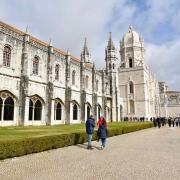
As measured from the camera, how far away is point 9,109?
2327 centimetres

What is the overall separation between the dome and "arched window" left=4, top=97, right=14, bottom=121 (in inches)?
1988

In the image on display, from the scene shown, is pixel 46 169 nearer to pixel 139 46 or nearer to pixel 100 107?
pixel 100 107

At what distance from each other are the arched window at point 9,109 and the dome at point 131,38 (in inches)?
1988

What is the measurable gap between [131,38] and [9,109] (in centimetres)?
5205

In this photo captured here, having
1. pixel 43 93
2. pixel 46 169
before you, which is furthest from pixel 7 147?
pixel 43 93

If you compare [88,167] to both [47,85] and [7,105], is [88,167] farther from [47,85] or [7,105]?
[47,85]

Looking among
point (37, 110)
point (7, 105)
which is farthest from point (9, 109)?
point (37, 110)

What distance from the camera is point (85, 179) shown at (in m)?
6.39

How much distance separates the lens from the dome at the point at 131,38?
65.8 meters

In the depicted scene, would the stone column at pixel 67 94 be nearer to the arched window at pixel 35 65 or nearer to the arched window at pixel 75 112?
the arched window at pixel 75 112

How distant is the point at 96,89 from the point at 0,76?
74.3 ft

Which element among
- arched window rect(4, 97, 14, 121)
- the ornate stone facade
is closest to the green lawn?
arched window rect(4, 97, 14, 121)

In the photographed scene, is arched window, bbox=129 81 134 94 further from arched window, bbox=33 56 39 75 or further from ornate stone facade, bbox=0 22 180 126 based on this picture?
arched window, bbox=33 56 39 75

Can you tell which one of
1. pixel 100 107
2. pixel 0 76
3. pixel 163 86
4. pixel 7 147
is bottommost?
pixel 7 147
